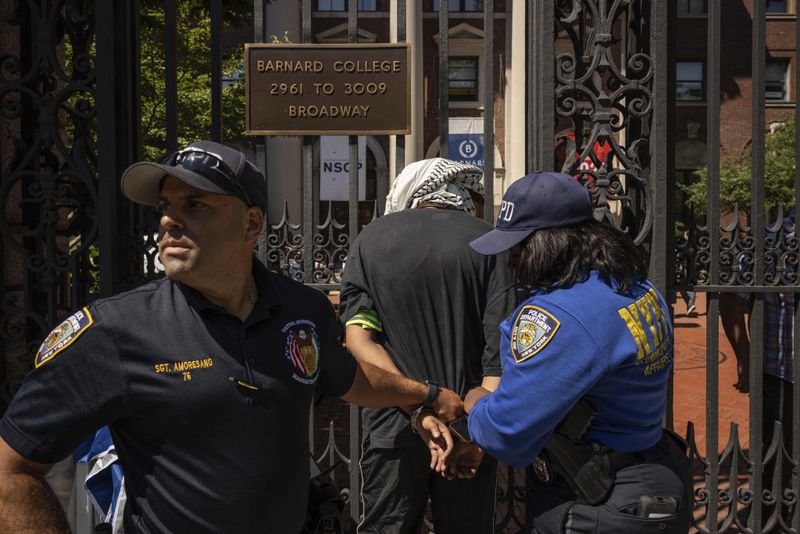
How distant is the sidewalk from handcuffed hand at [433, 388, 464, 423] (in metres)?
4.56

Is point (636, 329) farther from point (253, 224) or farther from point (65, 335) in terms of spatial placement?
point (65, 335)

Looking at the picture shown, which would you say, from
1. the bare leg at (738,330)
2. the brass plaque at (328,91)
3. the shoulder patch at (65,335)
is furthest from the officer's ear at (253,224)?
the bare leg at (738,330)

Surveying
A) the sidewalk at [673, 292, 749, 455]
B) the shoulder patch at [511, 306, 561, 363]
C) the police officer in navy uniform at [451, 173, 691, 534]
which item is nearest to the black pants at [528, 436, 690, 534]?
the police officer in navy uniform at [451, 173, 691, 534]

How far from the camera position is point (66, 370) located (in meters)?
1.91

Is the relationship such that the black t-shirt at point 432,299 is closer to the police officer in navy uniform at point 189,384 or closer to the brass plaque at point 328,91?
the police officer in navy uniform at point 189,384

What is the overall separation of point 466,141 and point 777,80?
16.9m

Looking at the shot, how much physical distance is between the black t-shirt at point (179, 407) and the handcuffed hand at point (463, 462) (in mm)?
928

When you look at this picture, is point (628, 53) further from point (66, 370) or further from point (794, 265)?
point (66, 370)

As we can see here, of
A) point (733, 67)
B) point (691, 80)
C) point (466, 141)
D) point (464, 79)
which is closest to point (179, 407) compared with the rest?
point (466, 141)

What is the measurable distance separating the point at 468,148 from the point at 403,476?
13535 millimetres

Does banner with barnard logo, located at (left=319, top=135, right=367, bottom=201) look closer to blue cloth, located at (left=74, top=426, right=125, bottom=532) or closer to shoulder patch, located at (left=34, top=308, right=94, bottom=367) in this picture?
blue cloth, located at (left=74, top=426, right=125, bottom=532)

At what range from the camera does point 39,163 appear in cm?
420

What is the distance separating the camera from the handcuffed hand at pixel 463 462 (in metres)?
3.03

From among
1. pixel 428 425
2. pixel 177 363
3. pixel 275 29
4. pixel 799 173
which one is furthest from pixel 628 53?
pixel 275 29
